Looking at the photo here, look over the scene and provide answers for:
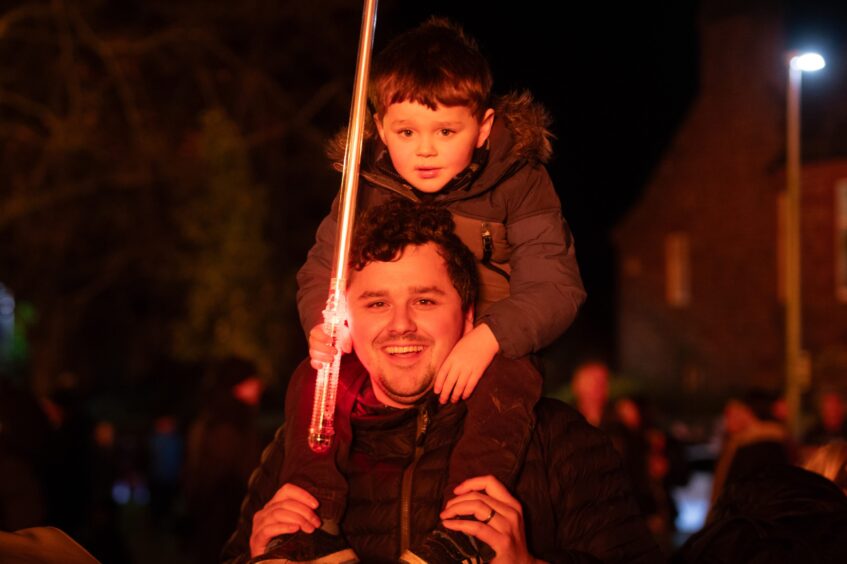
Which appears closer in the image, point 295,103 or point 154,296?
point 295,103

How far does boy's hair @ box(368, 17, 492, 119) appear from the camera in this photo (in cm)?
330

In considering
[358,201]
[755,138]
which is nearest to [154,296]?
[755,138]

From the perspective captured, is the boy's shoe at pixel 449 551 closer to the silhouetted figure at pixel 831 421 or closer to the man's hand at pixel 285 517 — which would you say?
the man's hand at pixel 285 517

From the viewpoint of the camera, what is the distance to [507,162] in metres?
3.36

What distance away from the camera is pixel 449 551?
9.36 ft

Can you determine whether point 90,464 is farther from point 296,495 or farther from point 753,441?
point 296,495

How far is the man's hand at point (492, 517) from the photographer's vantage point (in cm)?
290

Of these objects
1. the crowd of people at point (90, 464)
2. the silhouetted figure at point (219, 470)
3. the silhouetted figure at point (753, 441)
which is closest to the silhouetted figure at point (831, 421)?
the silhouetted figure at point (753, 441)

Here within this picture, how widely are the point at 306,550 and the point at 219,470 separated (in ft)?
15.9

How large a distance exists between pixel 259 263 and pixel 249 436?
510 inches

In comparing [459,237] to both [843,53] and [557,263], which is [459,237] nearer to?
[557,263]

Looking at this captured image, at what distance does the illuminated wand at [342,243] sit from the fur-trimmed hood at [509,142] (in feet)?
1.33

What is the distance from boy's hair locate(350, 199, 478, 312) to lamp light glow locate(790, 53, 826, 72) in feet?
50.0

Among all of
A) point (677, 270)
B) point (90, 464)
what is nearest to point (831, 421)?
point (90, 464)
